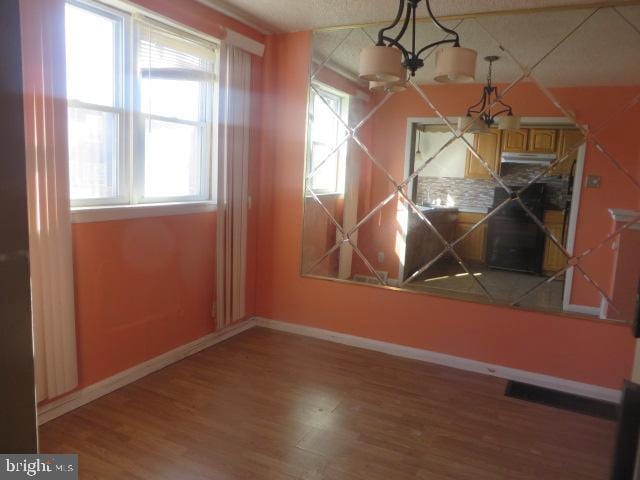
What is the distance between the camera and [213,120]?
130 inches

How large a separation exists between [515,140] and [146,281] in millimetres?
2554

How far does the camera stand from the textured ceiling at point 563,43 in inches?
109

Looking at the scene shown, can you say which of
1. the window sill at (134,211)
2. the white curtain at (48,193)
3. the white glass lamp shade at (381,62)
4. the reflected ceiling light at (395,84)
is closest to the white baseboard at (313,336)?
the white curtain at (48,193)

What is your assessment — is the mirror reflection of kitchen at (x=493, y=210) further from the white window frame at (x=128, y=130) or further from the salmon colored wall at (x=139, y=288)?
the white window frame at (x=128, y=130)

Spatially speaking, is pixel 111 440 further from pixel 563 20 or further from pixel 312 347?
pixel 563 20

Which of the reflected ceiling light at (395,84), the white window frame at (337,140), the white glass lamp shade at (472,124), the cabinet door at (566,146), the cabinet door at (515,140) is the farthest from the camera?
the white window frame at (337,140)

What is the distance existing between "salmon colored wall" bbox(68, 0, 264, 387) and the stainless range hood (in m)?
1.93

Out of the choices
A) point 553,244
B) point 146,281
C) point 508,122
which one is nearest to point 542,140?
point 508,122

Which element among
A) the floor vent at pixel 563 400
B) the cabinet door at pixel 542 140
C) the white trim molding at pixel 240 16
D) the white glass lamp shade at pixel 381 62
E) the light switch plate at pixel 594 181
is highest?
the white trim molding at pixel 240 16

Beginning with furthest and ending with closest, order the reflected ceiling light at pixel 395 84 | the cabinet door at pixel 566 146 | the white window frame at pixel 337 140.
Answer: the white window frame at pixel 337 140
the cabinet door at pixel 566 146
the reflected ceiling light at pixel 395 84

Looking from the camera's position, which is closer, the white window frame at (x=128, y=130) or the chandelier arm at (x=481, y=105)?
the white window frame at (x=128, y=130)

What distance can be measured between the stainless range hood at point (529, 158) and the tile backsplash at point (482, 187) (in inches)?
1.0

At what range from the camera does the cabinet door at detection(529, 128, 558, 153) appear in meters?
2.95

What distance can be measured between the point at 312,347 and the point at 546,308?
1667 mm
